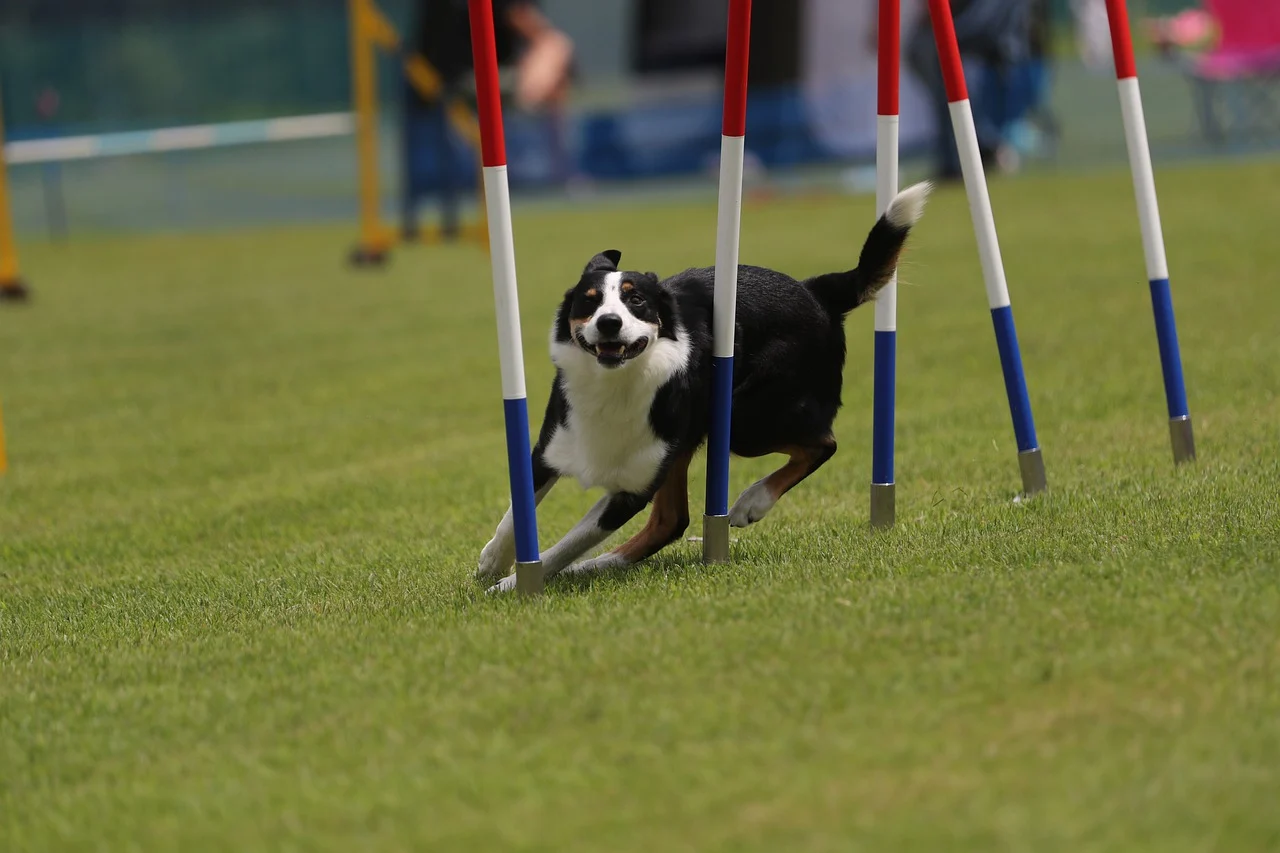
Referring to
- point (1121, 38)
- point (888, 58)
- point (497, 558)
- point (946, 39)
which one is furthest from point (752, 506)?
point (1121, 38)

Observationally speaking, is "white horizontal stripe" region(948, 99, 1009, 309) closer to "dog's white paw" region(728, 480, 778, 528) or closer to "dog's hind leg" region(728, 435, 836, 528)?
"dog's hind leg" region(728, 435, 836, 528)

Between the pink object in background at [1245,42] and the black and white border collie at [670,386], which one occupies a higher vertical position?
the pink object in background at [1245,42]

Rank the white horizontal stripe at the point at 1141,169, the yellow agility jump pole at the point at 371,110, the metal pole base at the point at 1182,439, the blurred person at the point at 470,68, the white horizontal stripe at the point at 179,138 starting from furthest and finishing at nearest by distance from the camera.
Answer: the white horizontal stripe at the point at 179,138 → the blurred person at the point at 470,68 → the yellow agility jump pole at the point at 371,110 → the metal pole base at the point at 1182,439 → the white horizontal stripe at the point at 1141,169

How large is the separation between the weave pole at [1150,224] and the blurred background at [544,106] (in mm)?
12998

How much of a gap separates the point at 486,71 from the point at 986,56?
17681 millimetres

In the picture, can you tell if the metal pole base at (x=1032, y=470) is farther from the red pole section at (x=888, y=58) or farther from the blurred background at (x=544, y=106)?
the blurred background at (x=544, y=106)

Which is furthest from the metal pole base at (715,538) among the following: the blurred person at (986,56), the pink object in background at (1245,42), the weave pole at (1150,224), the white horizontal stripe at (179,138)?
the white horizontal stripe at (179,138)

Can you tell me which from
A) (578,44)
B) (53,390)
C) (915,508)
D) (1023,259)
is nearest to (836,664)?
(915,508)

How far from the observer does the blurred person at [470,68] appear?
62.1ft

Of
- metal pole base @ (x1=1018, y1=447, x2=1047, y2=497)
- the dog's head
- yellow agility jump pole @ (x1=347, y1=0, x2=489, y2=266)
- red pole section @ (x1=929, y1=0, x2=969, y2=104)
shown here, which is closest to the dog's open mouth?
the dog's head

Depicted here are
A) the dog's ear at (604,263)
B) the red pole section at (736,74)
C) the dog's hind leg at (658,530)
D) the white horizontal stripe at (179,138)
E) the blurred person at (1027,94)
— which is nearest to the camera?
the red pole section at (736,74)

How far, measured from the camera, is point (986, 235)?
5.45 metres

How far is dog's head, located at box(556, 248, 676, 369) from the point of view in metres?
4.56

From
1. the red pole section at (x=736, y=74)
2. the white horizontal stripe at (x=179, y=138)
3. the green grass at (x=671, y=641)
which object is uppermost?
the white horizontal stripe at (x=179, y=138)
